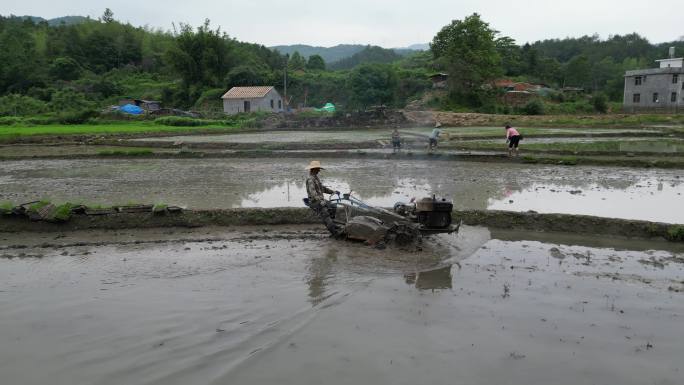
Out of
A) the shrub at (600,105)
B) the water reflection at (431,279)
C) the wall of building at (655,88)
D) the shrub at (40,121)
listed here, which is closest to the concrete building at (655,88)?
the wall of building at (655,88)

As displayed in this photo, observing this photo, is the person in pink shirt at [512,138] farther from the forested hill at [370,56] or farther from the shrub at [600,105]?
the forested hill at [370,56]

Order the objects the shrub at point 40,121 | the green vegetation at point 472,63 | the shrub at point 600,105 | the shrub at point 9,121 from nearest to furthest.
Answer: the shrub at point 9,121
the shrub at point 40,121
the shrub at point 600,105
the green vegetation at point 472,63

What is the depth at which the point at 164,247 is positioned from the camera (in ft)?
28.7

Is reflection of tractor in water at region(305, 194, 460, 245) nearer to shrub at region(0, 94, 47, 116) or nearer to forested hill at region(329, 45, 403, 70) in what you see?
shrub at region(0, 94, 47, 116)

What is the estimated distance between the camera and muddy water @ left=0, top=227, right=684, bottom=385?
4.51m

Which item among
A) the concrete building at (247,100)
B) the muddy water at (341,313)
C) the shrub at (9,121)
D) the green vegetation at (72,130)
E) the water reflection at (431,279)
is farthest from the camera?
the concrete building at (247,100)

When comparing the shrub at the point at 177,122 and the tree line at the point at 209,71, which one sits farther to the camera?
the tree line at the point at 209,71

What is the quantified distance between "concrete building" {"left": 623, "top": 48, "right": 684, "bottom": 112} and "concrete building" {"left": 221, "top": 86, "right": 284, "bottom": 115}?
116 ft

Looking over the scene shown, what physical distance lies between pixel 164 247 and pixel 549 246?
677 centimetres

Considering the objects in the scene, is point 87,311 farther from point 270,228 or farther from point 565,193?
point 565,193

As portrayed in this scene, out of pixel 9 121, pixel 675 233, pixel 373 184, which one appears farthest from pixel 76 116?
pixel 675 233

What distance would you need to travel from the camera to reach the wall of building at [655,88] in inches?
1887

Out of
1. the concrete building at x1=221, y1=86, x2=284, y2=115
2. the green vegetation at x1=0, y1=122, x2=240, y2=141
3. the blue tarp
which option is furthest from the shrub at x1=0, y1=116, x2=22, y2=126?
the concrete building at x1=221, y1=86, x2=284, y2=115

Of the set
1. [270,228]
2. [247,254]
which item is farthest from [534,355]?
[270,228]
